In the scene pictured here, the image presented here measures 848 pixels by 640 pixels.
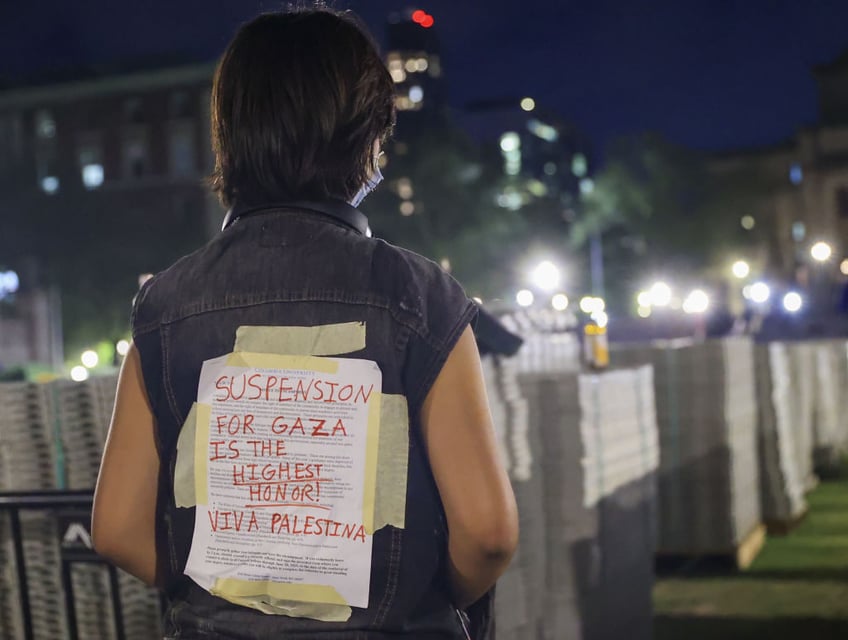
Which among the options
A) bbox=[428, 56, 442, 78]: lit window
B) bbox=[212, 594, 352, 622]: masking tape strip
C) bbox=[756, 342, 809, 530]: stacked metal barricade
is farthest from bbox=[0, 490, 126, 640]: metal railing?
bbox=[428, 56, 442, 78]: lit window

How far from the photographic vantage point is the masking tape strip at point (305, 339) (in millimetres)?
1863

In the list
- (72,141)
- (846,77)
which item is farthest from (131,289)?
(846,77)

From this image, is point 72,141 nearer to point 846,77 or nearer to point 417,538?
point 846,77

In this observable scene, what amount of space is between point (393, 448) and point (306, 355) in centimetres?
21

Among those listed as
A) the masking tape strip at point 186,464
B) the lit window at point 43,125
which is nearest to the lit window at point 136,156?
the lit window at point 43,125

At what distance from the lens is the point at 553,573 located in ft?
16.6

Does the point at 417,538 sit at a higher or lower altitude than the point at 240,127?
lower

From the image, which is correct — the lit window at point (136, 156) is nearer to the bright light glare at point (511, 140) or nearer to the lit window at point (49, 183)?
the lit window at point (49, 183)

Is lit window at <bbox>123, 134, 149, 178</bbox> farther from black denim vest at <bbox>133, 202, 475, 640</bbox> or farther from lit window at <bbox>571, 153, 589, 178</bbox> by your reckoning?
lit window at <bbox>571, 153, 589, 178</bbox>

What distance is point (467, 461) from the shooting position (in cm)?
181

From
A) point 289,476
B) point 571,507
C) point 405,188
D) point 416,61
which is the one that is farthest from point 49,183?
point 289,476

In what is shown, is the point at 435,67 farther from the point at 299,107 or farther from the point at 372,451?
the point at 372,451

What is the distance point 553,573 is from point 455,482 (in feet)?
11.2

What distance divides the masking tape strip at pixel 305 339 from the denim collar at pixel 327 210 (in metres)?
0.22
